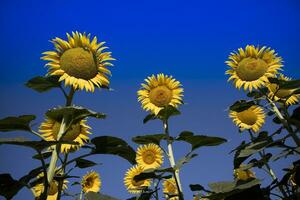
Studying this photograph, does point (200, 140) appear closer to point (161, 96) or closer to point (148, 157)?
point (161, 96)

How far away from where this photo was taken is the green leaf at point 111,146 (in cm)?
315

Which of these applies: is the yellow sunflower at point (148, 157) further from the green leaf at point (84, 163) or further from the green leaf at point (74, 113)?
the green leaf at point (74, 113)

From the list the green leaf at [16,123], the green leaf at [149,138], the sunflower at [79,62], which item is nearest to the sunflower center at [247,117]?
the green leaf at [149,138]

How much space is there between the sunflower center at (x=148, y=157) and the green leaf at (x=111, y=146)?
13.8 feet

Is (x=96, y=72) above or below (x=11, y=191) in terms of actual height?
above

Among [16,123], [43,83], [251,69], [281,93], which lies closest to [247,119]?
[281,93]

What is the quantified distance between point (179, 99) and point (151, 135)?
1403 mm

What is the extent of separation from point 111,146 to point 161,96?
2671 mm

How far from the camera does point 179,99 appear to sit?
5.74 meters

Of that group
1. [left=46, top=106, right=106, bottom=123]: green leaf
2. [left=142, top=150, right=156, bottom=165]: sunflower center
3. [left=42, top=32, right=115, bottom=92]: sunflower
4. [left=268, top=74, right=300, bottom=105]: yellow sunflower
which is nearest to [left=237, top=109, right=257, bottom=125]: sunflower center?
[left=268, top=74, right=300, bottom=105]: yellow sunflower

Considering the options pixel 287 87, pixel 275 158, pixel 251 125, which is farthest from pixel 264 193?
pixel 251 125

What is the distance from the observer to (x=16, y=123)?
2.89 metres

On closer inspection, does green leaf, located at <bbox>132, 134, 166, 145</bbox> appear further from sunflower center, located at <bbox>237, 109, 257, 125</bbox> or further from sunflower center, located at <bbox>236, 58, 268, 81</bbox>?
sunflower center, located at <bbox>237, 109, 257, 125</bbox>

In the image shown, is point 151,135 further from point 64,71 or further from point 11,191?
point 11,191
